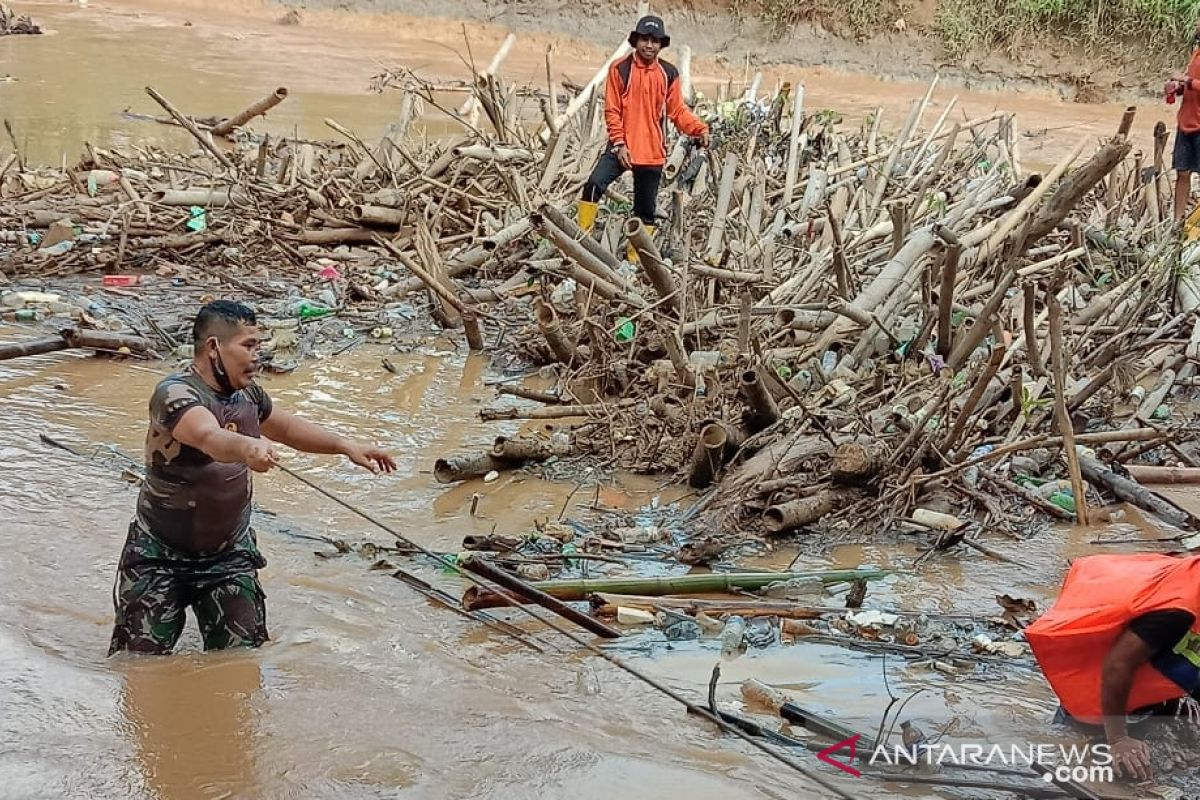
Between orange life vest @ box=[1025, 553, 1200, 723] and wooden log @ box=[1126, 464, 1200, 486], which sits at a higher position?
orange life vest @ box=[1025, 553, 1200, 723]


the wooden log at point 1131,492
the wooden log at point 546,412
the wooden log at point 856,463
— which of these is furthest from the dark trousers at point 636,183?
the wooden log at point 1131,492

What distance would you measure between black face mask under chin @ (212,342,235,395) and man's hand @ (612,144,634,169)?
15.8 feet

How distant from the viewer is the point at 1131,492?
5395 millimetres

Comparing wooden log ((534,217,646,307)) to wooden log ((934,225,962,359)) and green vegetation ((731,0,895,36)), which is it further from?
green vegetation ((731,0,895,36))

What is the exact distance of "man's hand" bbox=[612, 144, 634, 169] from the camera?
822 cm

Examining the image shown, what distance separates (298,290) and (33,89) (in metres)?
11.1

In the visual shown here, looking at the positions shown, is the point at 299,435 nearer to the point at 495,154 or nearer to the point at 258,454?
the point at 258,454

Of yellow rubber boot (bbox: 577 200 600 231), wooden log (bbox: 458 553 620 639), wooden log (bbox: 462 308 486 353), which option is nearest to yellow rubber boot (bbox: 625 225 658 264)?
yellow rubber boot (bbox: 577 200 600 231)

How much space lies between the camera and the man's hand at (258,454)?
3.32 meters

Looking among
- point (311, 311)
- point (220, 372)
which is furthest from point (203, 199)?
point (220, 372)

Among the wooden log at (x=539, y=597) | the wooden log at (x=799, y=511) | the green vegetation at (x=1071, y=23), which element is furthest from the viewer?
the green vegetation at (x=1071, y=23)

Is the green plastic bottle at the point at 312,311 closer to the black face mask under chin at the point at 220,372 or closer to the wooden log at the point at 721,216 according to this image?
the wooden log at the point at 721,216

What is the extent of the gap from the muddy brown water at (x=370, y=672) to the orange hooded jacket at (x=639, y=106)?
2431 millimetres

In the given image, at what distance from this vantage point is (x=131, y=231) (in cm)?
953
